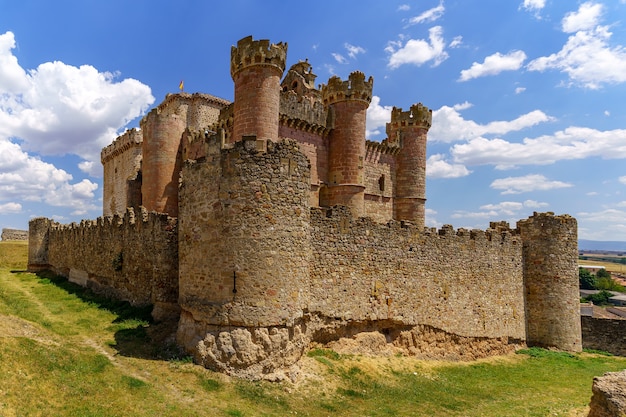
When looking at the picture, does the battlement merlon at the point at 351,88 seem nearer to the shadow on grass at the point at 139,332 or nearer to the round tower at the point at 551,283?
the round tower at the point at 551,283

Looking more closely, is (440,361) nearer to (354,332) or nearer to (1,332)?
(354,332)

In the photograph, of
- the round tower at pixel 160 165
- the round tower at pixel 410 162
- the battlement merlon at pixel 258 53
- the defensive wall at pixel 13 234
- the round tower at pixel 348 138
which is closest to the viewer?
the battlement merlon at pixel 258 53

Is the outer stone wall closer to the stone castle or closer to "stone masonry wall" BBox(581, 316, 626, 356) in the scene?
the stone castle

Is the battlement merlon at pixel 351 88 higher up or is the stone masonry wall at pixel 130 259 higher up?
the battlement merlon at pixel 351 88

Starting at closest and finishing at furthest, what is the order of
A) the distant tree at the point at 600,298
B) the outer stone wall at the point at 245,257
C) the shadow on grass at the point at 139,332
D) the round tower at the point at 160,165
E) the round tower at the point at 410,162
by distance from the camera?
the outer stone wall at the point at 245,257, the shadow on grass at the point at 139,332, the round tower at the point at 160,165, the round tower at the point at 410,162, the distant tree at the point at 600,298

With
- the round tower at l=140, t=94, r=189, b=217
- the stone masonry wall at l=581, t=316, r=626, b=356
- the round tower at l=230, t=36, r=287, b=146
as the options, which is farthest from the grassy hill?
the round tower at l=230, t=36, r=287, b=146

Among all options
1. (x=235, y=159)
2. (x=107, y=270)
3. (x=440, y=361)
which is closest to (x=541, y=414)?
(x=440, y=361)

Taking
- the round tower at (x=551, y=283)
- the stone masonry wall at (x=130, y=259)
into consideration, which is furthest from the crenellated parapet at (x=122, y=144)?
the round tower at (x=551, y=283)

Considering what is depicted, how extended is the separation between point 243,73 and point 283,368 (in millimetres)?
11923

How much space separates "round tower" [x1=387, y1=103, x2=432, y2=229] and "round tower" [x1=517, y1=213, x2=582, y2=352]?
652 centimetres

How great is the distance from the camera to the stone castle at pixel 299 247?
37.8 feet

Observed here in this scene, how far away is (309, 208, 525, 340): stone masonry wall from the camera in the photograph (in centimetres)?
1452

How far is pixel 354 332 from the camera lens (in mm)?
15242

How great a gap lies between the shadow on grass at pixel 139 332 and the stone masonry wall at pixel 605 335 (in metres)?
25.0
